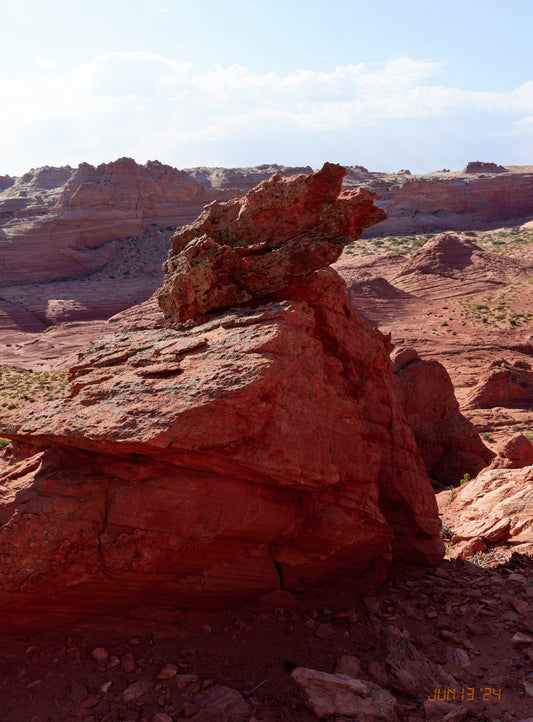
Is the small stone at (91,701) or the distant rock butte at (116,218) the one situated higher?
the distant rock butte at (116,218)

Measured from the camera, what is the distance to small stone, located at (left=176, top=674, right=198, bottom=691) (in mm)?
5813

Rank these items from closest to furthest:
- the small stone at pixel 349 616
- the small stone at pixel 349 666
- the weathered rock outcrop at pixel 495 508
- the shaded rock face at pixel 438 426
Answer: the small stone at pixel 349 666
the small stone at pixel 349 616
the weathered rock outcrop at pixel 495 508
the shaded rock face at pixel 438 426

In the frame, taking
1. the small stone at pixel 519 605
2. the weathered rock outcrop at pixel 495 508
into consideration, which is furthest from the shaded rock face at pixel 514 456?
the small stone at pixel 519 605

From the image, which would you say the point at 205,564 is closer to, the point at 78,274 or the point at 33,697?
the point at 33,697

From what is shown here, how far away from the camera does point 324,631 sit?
6.99 metres

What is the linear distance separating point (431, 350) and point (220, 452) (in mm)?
32221

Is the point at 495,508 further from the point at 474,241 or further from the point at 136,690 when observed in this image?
the point at 474,241

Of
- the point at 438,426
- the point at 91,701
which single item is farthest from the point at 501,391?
the point at 91,701

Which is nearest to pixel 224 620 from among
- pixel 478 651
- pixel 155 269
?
pixel 478 651

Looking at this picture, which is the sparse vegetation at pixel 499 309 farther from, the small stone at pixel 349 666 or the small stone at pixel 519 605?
the small stone at pixel 349 666

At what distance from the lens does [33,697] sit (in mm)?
5574

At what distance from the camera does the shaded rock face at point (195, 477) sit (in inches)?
244
